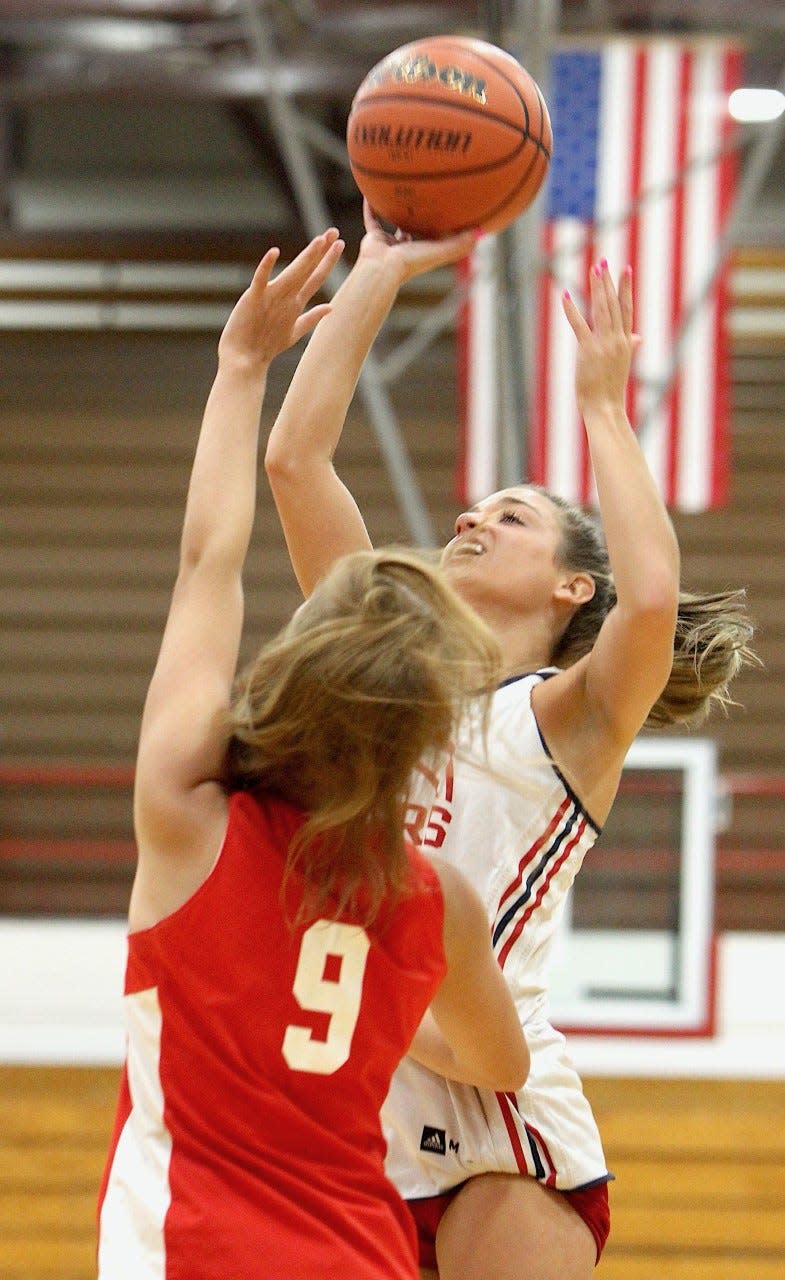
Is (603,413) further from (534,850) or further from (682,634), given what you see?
(534,850)

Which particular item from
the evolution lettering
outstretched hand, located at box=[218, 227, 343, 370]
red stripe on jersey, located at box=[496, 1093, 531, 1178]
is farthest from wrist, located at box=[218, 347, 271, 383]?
red stripe on jersey, located at box=[496, 1093, 531, 1178]

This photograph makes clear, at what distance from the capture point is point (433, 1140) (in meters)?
2.38

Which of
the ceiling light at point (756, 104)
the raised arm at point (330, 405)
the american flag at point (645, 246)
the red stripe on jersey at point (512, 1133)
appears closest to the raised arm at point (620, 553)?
the raised arm at point (330, 405)

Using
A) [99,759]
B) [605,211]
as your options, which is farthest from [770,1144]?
[99,759]

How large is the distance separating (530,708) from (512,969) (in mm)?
392

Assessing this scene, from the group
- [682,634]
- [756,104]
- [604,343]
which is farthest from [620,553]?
[756,104]

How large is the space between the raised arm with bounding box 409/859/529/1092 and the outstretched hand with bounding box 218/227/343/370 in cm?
67

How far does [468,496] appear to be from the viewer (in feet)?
22.0

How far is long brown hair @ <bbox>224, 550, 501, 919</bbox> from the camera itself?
1.61 m

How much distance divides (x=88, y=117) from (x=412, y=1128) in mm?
9864

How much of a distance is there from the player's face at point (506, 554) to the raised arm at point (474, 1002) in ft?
2.83

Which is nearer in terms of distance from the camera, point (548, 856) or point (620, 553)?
point (620, 553)

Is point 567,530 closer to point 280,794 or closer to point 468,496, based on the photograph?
point 280,794

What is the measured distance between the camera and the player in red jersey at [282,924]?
61.0 inches
